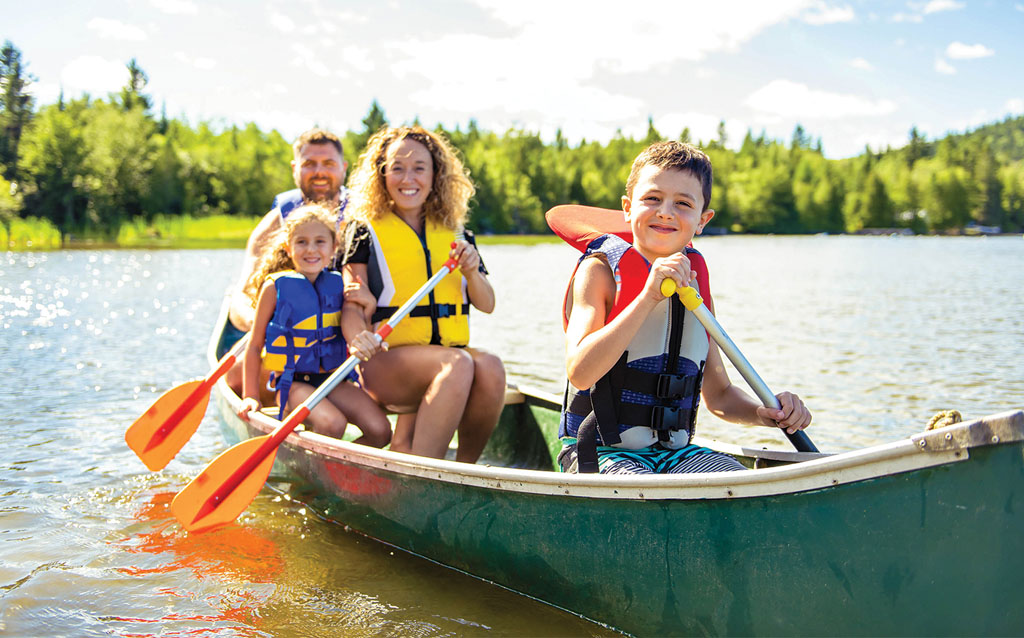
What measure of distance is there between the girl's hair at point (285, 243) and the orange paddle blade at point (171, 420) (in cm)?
65

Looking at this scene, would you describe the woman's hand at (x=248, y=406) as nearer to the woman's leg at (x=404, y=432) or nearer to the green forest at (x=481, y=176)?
the woman's leg at (x=404, y=432)

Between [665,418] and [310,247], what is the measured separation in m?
2.03

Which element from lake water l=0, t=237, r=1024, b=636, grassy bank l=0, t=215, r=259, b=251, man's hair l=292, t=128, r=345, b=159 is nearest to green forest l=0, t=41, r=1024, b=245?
grassy bank l=0, t=215, r=259, b=251

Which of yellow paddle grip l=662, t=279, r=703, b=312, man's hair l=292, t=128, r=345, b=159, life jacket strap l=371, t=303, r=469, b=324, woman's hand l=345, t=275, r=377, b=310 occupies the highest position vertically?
man's hair l=292, t=128, r=345, b=159

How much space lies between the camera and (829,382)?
318 inches

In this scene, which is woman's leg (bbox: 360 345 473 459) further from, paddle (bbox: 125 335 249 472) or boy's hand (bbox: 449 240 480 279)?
paddle (bbox: 125 335 249 472)

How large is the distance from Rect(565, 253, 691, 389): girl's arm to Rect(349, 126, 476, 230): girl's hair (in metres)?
1.32

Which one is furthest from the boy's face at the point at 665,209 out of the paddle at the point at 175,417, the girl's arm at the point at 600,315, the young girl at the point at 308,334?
the paddle at the point at 175,417

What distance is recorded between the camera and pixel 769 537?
2260mm

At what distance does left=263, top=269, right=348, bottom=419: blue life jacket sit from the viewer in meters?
3.93

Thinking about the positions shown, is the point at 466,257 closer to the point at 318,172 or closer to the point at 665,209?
the point at 665,209

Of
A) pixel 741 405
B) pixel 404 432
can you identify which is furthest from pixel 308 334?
pixel 741 405

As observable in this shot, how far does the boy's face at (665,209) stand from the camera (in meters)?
2.58

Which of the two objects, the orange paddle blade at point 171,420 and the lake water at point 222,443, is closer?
the lake water at point 222,443
